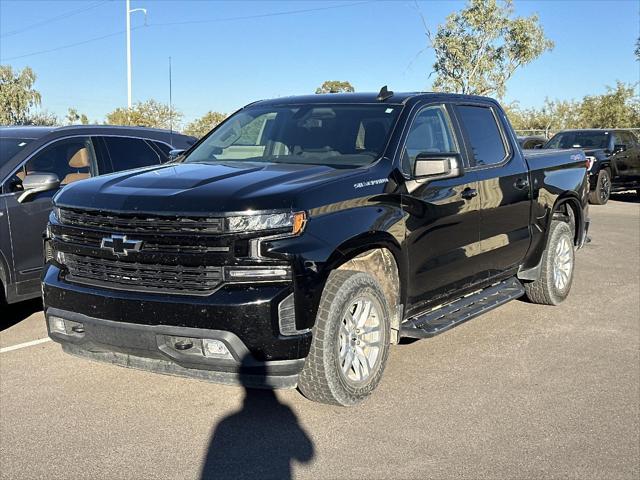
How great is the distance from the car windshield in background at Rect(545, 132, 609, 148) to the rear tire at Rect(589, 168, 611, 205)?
0.77 metres

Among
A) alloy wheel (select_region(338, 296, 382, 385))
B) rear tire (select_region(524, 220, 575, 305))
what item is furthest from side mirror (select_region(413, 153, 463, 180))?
rear tire (select_region(524, 220, 575, 305))

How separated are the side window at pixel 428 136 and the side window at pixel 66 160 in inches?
135

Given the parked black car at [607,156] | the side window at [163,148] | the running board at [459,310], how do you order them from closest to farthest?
the running board at [459,310], the side window at [163,148], the parked black car at [607,156]

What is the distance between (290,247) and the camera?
3.74 meters

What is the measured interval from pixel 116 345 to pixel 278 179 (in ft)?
4.43

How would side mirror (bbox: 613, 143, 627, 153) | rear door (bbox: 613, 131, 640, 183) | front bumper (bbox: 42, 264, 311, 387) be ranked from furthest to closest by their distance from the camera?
rear door (bbox: 613, 131, 640, 183)
side mirror (bbox: 613, 143, 627, 153)
front bumper (bbox: 42, 264, 311, 387)

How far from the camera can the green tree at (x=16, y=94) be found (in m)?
39.1

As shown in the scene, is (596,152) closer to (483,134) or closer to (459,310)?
(483,134)

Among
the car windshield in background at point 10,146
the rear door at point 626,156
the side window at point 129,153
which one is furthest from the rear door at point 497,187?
the rear door at point 626,156

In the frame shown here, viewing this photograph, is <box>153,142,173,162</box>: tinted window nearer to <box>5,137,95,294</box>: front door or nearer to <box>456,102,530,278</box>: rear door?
<box>5,137,95,294</box>: front door

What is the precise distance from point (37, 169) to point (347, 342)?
3791 millimetres

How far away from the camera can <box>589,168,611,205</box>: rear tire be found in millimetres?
17156

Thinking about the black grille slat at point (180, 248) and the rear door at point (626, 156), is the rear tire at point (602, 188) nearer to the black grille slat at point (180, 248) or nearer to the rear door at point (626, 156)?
the rear door at point (626, 156)

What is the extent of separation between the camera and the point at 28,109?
40.6 meters
